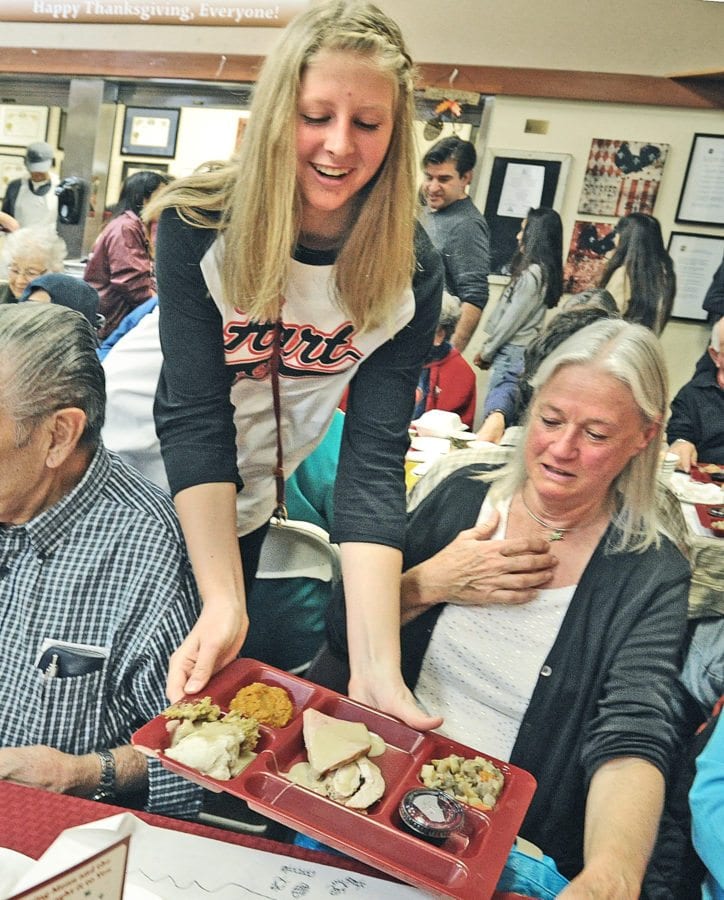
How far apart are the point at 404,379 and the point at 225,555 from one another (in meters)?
0.45

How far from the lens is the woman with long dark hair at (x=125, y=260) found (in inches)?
145

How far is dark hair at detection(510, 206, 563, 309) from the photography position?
3.83 metres

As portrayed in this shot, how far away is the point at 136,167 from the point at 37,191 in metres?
0.55

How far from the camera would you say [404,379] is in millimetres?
1374

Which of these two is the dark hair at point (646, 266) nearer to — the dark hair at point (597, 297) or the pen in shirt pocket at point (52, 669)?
the dark hair at point (597, 297)

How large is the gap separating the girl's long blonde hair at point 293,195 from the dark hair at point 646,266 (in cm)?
273

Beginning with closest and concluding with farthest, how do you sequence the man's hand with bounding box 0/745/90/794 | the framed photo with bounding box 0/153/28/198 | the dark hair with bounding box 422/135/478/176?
the man's hand with bounding box 0/745/90/794 → the dark hair with bounding box 422/135/478/176 → the framed photo with bounding box 0/153/28/198

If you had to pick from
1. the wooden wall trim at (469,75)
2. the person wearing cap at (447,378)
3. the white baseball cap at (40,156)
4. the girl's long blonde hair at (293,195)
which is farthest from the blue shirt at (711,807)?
the white baseball cap at (40,156)

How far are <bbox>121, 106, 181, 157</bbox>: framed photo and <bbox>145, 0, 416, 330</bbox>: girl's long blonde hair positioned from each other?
304cm

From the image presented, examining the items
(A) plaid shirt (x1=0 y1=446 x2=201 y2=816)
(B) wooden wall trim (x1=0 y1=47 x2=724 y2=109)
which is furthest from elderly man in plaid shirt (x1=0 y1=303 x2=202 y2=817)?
(B) wooden wall trim (x1=0 y1=47 x2=724 y2=109)

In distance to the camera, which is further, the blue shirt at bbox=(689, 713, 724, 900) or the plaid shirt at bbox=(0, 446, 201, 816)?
the plaid shirt at bbox=(0, 446, 201, 816)

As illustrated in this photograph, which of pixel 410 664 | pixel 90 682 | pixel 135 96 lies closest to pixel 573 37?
pixel 135 96

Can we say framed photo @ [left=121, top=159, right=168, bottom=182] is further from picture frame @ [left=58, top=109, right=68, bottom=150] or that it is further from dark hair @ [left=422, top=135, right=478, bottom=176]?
dark hair @ [left=422, top=135, right=478, bottom=176]

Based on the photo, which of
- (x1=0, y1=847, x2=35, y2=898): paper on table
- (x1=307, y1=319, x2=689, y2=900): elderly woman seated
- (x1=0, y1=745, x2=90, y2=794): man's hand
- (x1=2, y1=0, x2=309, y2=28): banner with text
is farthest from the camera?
(x1=2, y1=0, x2=309, y2=28): banner with text
